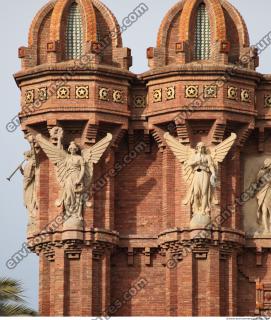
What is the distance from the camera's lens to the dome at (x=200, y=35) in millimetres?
93250

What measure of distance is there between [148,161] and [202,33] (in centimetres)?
360

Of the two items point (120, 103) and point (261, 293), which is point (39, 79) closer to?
point (120, 103)

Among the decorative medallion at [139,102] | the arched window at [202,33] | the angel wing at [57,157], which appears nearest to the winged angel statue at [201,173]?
the decorative medallion at [139,102]

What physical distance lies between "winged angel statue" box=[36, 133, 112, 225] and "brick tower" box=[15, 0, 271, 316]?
0.25 ft

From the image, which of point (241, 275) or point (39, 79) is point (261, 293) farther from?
point (39, 79)

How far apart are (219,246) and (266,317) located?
2.16 metres

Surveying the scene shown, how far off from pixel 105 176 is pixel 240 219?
12.0ft

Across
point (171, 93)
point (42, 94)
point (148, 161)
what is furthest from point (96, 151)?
point (171, 93)

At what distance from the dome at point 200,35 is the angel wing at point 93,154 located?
2.41 meters

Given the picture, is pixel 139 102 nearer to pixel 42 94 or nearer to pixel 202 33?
pixel 202 33

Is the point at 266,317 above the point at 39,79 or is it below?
below

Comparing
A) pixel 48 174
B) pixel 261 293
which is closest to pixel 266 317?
pixel 261 293

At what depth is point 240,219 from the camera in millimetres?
93500

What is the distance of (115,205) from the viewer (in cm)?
9362
